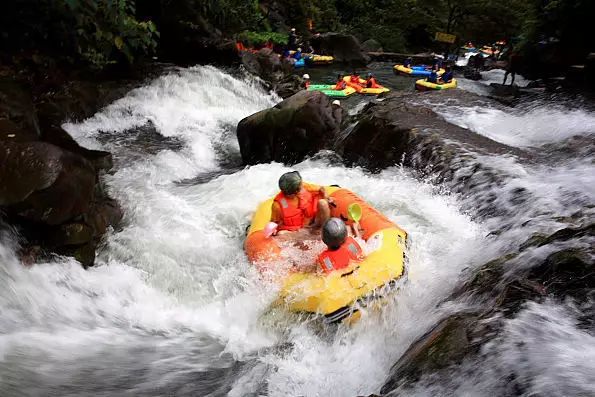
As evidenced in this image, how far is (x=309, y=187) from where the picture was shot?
6.01 metres

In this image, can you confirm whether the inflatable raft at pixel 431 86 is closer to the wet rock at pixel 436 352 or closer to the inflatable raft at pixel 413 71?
the inflatable raft at pixel 413 71

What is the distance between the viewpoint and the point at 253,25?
65.5 ft

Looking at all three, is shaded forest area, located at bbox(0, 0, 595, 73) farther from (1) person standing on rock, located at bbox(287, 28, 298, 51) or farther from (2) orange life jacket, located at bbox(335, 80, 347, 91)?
(2) orange life jacket, located at bbox(335, 80, 347, 91)

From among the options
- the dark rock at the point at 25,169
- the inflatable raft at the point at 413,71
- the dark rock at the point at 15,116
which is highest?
the dark rock at the point at 15,116

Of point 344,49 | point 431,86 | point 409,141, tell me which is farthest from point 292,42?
point 409,141

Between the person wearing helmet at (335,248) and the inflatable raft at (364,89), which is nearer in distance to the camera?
the person wearing helmet at (335,248)

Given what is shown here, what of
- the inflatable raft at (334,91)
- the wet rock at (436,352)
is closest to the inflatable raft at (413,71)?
the inflatable raft at (334,91)

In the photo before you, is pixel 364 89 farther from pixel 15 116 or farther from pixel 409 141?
pixel 15 116

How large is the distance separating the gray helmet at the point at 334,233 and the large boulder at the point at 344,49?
19.5m

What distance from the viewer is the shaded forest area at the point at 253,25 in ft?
23.9

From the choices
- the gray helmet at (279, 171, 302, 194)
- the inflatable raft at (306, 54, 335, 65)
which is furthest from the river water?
the inflatable raft at (306, 54, 335, 65)

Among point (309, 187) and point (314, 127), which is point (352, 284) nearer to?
point (309, 187)

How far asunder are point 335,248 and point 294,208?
1.16 metres

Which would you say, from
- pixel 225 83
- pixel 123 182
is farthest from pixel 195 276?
pixel 225 83
